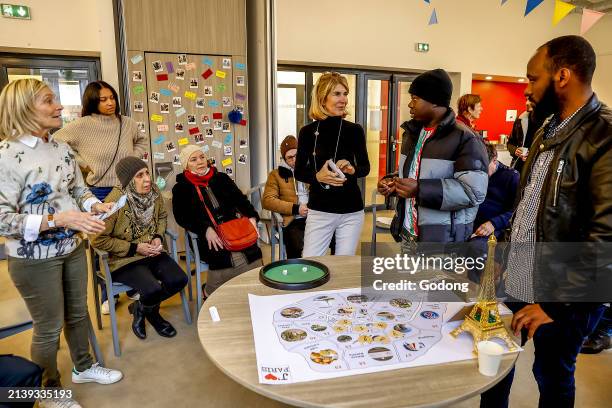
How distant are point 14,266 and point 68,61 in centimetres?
296

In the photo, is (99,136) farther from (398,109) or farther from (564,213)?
(398,109)

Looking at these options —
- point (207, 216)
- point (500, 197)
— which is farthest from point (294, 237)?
point (500, 197)

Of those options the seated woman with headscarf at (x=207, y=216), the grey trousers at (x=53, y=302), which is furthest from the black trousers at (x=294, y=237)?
the grey trousers at (x=53, y=302)

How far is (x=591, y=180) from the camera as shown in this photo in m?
1.19

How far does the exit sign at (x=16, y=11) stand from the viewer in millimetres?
3453

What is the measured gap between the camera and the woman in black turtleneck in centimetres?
241

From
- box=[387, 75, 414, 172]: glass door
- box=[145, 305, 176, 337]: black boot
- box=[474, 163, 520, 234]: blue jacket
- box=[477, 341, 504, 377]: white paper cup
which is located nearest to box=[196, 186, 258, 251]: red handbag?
box=[145, 305, 176, 337]: black boot

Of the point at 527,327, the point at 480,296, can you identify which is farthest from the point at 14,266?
the point at 527,327

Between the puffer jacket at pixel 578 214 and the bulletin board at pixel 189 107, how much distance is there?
10.8 feet

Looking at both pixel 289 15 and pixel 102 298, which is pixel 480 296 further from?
pixel 289 15

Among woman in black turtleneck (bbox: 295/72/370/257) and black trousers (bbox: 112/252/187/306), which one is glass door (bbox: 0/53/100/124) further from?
woman in black turtleneck (bbox: 295/72/370/257)

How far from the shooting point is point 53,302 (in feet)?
6.12

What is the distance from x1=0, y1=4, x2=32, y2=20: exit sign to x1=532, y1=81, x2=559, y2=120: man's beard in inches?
157

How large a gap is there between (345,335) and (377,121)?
5.12m
